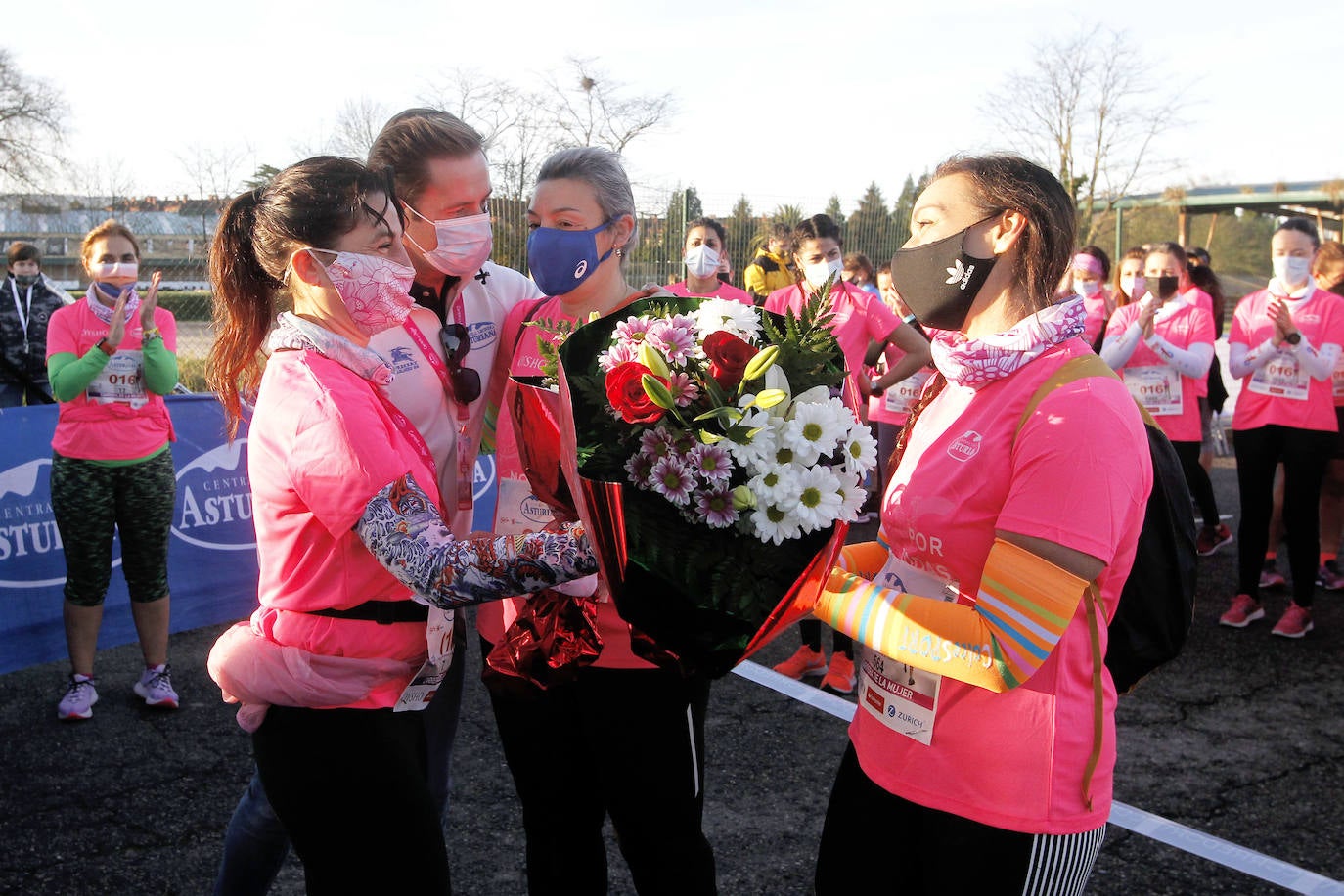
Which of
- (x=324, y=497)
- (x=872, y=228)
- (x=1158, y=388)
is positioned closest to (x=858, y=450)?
(x=324, y=497)

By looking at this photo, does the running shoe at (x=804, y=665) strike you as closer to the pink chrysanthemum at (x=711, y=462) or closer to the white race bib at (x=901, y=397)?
the white race bib at (x=901, y=397)

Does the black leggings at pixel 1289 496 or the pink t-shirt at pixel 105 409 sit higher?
the pink t-shirt at pixel 105 409

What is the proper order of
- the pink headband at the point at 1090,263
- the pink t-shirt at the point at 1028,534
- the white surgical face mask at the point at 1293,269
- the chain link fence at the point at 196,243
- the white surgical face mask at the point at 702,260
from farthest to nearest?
the chain link fence at the point at 196,243, the pink headband at the point at 1090,263, the white surgical face mask at the point at 702,260, the white surgical face mask at the point at 1293,269, the pink t-shirt at the point at 1028,534

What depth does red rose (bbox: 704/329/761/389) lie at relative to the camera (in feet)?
5.49

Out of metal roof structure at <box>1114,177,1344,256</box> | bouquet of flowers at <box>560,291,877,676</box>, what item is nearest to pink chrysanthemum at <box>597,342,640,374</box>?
bouquet of flowers at <box>560,291,877,676</box>

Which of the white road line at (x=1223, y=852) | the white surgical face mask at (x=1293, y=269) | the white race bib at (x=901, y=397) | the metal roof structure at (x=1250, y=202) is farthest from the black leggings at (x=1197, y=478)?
the metal roof structure at (x=1250, y=202)

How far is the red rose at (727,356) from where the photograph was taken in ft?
5.49

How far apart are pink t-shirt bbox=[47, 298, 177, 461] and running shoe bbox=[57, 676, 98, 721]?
110cm

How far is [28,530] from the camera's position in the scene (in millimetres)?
5480

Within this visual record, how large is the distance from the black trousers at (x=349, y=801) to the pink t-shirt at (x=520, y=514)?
52 cm

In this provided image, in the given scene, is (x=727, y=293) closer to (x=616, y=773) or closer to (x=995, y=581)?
(x=616, y=773)

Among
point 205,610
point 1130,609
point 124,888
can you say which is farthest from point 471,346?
point 205,610

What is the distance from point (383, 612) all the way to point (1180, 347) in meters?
6.55

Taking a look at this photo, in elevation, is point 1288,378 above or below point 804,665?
above
